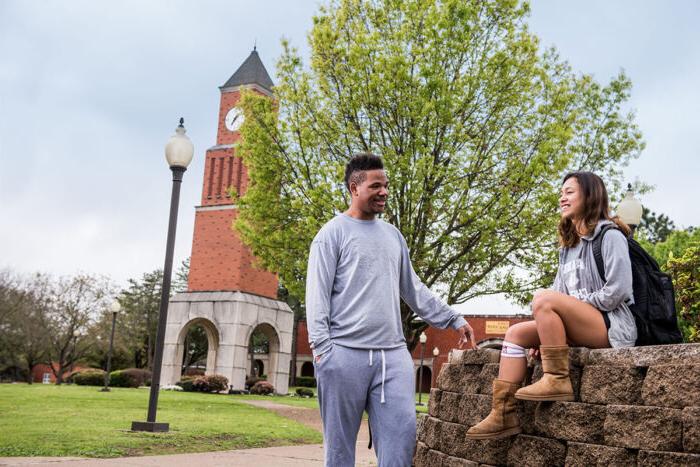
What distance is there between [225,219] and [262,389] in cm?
902

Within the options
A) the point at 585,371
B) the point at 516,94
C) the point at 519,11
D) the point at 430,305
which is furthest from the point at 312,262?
the point at 519,11

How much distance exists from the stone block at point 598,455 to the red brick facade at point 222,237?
30.4 meters

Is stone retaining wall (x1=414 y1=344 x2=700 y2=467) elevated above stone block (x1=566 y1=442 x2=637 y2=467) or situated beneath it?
elevated above

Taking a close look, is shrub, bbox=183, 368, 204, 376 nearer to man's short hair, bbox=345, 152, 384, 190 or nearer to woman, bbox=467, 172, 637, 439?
woman, bbox=467, 172, 637, 439

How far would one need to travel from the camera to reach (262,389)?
103 feet

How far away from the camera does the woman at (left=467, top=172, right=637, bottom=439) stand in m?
3.68

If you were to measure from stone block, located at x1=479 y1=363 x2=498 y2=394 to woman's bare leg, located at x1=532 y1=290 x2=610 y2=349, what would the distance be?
0.70 m

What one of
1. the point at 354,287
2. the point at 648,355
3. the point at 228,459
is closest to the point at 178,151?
the point at 228,459

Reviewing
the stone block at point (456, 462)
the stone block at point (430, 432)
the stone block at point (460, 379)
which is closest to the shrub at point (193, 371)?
the stone block at point (430, 432)

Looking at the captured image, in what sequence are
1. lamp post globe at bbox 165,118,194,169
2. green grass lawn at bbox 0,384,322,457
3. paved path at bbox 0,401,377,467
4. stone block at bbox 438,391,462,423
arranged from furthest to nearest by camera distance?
lamp post globe at bbox 165,118,194,169
green grass lawn at bbox 0,384,322,457
paved path at bbox 0,401,377,467
stone block at bbox 438,391,462,423

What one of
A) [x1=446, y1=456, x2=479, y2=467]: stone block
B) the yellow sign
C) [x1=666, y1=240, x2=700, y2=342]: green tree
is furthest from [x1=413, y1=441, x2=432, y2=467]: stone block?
the yellow sign

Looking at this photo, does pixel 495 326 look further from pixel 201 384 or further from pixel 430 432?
pixel 430 432

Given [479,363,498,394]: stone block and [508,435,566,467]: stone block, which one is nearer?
[508,435,566,467]: stone block

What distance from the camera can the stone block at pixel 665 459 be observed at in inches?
121
